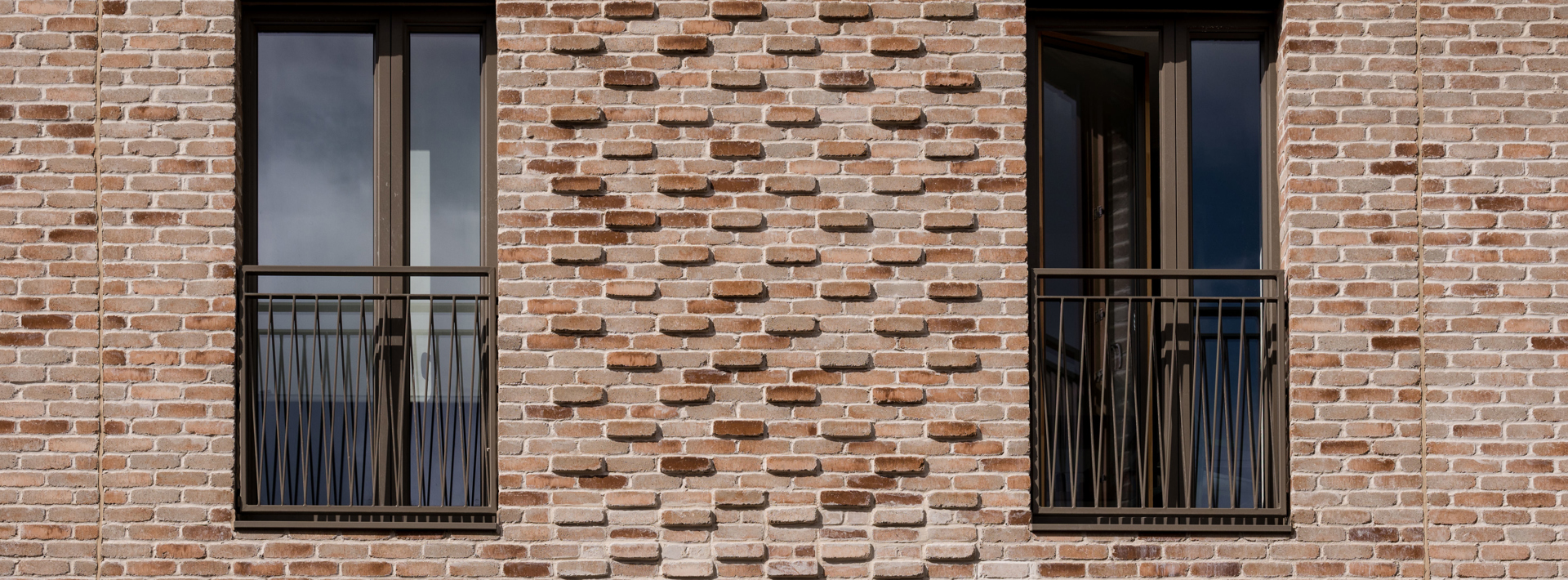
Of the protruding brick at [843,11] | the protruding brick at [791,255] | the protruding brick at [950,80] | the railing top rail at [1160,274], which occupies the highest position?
the protruding brick at [843,11]

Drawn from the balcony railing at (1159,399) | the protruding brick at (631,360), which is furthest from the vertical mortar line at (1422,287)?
the protruding brick at (631,360)

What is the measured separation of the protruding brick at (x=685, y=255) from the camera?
16.0 feet

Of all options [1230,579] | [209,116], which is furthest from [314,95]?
[1230,579]

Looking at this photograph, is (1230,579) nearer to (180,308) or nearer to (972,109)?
(972,109)

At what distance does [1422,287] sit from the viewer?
491 cm

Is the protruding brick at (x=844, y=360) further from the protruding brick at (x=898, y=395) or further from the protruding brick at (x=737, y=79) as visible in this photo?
the protruding brick at (x=737, y=79)

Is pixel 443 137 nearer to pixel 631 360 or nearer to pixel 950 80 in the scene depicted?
pixel 631 360

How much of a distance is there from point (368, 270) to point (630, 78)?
142cm

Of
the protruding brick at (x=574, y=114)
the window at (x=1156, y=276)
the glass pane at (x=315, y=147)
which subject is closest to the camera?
the protruding brick at (x=574, y=114)

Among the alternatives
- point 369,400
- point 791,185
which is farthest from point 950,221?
point 369,400

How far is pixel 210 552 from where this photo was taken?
485 cm

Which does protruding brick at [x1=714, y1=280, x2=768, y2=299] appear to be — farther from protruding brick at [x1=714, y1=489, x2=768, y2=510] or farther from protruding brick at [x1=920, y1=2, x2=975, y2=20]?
protruding brick at [x1=920, y1=2, x2=975, y2=20]

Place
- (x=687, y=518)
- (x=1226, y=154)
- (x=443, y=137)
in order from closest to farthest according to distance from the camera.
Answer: (x=687, y=518) < (x=443, y=137) < (x=1226, y=154)

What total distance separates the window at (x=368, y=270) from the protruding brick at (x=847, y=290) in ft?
4.81
